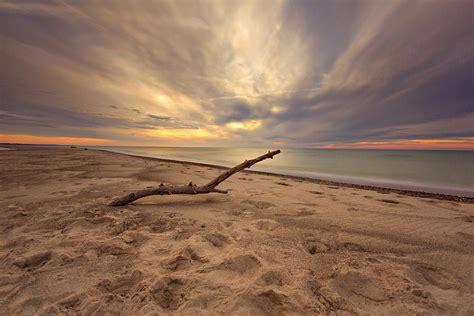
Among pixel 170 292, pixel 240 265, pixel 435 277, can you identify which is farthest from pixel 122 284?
pixel 435 277

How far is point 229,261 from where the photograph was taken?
251 centimetres

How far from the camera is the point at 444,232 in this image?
12.3 ft

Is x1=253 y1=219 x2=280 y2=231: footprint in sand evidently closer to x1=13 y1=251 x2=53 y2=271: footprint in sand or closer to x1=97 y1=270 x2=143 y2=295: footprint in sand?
x1=97 y1=270 x2=143 y2=295: footprint in sand

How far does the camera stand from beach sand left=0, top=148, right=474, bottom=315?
6.18ft

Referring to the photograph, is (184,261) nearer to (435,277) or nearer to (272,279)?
(272,279)

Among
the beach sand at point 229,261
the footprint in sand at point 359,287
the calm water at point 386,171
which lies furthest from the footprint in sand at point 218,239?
the calm water at point 386,171

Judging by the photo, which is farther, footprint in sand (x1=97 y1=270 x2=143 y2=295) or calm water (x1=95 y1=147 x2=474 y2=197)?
calm water (x1=95 y1=147 x2=474 y2=197)

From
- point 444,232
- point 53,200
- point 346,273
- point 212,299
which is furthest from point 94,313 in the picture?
point 444,232

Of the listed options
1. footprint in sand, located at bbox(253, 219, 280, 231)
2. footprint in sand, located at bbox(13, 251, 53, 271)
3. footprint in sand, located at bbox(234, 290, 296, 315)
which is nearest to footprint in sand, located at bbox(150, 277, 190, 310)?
footprint in sand, located at bbox(234, 290, 296, 315)

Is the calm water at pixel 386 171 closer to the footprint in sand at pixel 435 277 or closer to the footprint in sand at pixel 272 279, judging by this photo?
the footprint in sand at pixel 435 277

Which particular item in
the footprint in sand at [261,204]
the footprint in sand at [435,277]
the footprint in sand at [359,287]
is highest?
the footprint in sand at [261,204]

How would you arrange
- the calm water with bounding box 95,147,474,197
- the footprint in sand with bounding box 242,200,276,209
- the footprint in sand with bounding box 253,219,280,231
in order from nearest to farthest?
the footprint in sand with bounding box 253,219,280,231 < the footprint in sand with bounding box 242,200,276,209 < the calm water with bounding box 95,147,474,197

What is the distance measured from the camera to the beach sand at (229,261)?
1885mm

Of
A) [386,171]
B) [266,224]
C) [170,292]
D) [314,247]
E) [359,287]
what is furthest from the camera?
[386,171]
